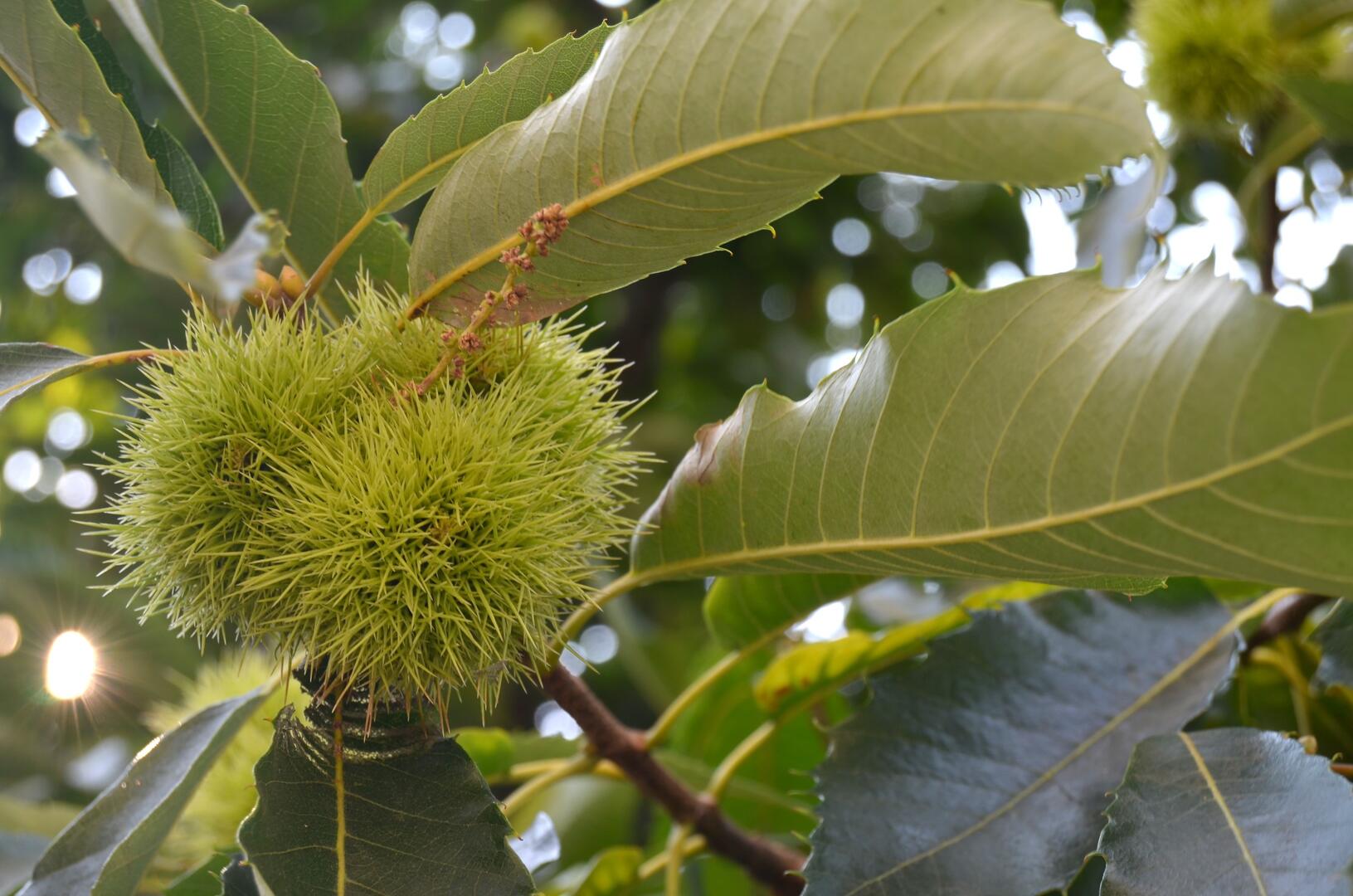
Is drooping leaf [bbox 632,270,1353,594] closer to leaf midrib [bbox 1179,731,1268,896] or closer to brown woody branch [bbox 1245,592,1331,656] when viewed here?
leaf midrib [bbox 1179,731,1268,896]

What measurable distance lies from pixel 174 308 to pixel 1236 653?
2.30 m

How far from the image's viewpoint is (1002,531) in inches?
26.4

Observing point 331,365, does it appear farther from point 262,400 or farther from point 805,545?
point 805,545

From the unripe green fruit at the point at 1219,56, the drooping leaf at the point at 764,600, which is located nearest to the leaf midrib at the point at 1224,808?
the drooping leaf at the point at 764,600

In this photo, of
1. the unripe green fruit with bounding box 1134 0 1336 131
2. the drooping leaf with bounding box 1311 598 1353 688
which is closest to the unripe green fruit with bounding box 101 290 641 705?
the drooping leaf with bounding box 1311 598 1353 688

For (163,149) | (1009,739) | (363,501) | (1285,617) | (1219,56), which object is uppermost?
(163,149)

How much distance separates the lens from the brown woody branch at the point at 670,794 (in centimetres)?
95

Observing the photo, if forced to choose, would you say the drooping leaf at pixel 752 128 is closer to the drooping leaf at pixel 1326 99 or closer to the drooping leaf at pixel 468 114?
the drooping leaf at pixel 468 114

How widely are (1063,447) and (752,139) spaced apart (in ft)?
0.86

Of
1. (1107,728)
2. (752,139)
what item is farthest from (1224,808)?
(752,139)

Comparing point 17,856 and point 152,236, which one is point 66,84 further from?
point 17,856

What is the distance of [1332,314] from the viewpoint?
51 cm

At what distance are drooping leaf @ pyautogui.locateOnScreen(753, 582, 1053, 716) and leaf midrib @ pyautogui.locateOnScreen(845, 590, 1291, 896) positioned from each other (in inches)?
6.6

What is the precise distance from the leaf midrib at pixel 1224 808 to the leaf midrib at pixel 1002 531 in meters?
0.29
